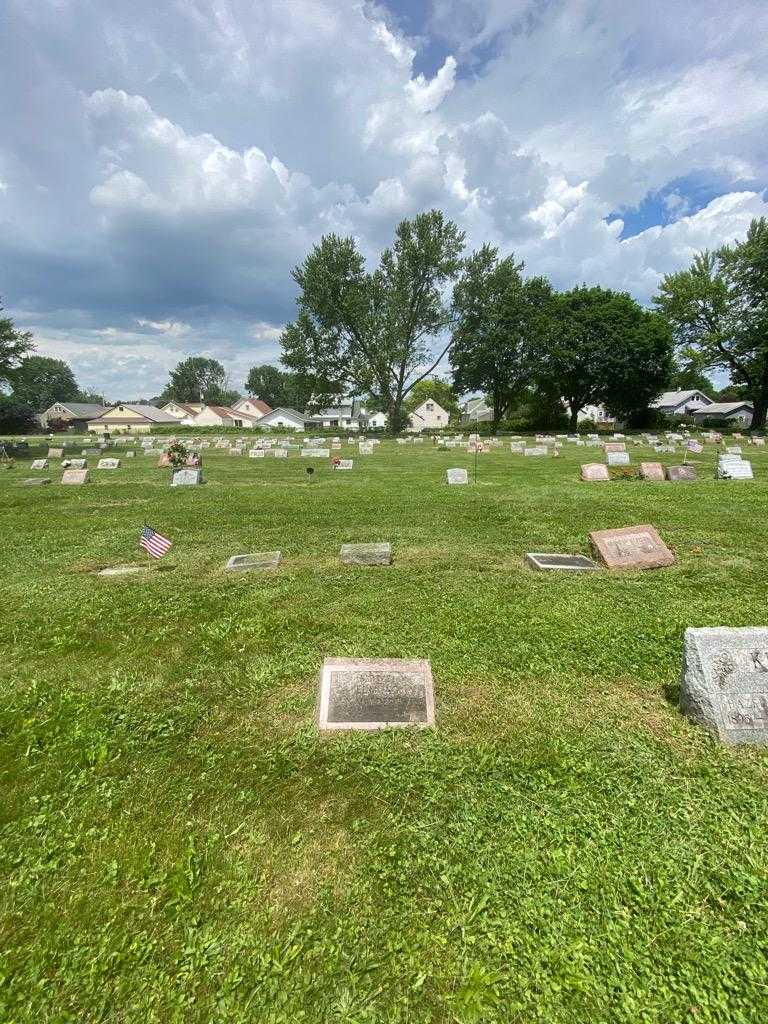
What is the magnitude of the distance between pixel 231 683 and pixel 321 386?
45542 millimetres

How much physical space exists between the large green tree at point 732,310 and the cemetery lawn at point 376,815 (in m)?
49.8

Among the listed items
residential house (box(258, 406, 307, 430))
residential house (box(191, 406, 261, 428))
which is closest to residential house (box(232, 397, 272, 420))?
residential house (box(191, 406, 261, 428))

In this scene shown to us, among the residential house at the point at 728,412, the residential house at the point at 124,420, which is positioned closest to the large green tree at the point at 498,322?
the residential house at the point at 728,412

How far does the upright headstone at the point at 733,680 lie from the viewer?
3.39 metres

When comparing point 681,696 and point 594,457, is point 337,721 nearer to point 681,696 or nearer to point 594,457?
point 681,696

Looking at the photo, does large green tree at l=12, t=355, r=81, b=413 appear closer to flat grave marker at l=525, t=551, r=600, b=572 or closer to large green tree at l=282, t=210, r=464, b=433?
large green tree at l=282, t=210, r=464, b=433

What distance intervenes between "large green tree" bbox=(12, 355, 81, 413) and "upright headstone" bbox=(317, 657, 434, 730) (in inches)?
4767

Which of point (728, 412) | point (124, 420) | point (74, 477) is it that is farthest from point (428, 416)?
point (74, 477)

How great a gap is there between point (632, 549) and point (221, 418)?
88453 millimetres

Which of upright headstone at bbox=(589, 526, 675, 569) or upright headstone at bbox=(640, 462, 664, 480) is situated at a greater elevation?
upright headstone at bbox=(640, 462, 664, 480)

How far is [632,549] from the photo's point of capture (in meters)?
7.01

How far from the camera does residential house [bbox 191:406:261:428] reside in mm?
85000

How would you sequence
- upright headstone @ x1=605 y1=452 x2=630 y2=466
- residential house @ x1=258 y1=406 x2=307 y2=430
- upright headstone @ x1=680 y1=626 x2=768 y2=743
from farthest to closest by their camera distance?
residential house @ x1=258 y1=406 x2=307 y2=430 → upright headstone @ x1=605 y1=452 x2=630 y2=466 → upright headstone @ x1=680 y1=626 x2=768 y2=743

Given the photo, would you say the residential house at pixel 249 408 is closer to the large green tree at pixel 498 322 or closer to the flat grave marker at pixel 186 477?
the large green tree at pixel 498 322
